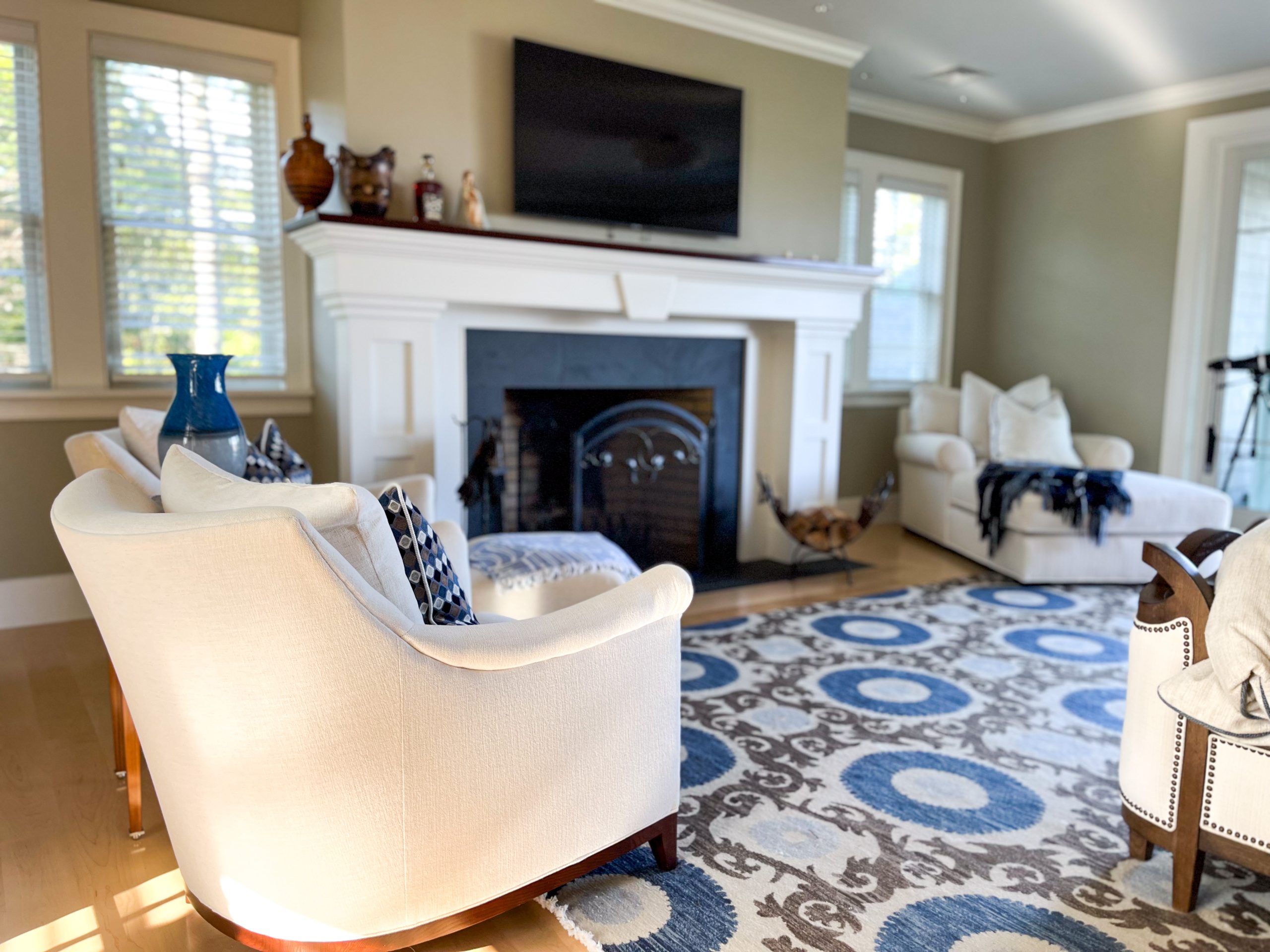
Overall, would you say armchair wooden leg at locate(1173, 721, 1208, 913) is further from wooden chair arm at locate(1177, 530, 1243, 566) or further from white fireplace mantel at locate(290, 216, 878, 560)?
white fireplace mantel at locate(290, 216, 878, 560)

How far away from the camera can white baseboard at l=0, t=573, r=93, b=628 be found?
3484 mm

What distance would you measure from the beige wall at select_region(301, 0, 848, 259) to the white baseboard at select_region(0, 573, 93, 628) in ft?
6.43

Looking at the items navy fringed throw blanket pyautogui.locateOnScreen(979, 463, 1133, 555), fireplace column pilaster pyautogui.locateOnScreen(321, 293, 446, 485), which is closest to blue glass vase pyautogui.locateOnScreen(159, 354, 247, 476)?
fireplace column pilaster pyautogui.locateOnScreen(321, 293, 446, 485)

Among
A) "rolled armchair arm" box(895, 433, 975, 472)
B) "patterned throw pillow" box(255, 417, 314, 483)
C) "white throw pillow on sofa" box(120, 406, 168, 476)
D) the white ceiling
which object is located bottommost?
"rolled armchair arm" box(895, 433, 975, 472)

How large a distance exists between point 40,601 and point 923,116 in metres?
5.36

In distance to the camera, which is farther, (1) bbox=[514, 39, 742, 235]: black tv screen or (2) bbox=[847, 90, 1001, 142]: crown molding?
(2) bbox=[847, 90, 1001, 142]: crown molding

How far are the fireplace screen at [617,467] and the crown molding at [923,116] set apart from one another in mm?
2232

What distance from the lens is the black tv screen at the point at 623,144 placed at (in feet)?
12.1

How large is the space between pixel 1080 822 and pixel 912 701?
0.76 meters

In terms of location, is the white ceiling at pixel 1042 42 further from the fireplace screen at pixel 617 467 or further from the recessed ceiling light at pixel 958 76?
the fireplace screen at pixel 617 467

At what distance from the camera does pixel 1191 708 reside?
5.62 ft

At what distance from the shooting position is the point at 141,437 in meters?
2.29

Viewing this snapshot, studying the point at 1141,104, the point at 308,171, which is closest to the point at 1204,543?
the point at 308,171

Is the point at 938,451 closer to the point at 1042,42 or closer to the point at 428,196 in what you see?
the point at 1042,42
